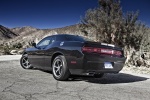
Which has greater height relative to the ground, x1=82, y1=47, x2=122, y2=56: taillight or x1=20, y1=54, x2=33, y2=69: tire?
x1=82, y1=47, x2=122, y2=56: taillight

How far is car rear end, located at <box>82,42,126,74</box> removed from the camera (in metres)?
6.25

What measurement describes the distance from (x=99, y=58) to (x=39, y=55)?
2431 millimetres

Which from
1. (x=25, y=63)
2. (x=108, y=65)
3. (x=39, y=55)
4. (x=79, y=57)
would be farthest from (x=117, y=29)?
(x=79, y=57)

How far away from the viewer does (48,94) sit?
5.01 metres

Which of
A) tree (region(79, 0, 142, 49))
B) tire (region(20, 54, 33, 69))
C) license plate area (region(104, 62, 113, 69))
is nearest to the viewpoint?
license plate area (region(104, 62, 113, 69))

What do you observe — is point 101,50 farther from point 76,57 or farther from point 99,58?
point 76,57

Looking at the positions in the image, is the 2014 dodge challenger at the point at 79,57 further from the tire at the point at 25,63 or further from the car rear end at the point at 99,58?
the tire at the point at 25,63

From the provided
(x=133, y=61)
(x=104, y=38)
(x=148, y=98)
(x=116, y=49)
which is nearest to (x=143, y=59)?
(x=133, y=61)

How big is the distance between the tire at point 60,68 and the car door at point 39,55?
851mm

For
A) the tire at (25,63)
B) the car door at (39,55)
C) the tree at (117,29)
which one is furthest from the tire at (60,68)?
the tree at (117,29)

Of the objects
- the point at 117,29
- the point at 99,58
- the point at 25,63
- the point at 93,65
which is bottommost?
the point at 25,63

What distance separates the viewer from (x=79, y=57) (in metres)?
6.25

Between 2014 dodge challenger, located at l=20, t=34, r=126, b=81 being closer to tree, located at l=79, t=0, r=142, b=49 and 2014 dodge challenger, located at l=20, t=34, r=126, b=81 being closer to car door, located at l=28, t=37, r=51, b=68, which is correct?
car door, located at l=28, t=37, r=51, b=68

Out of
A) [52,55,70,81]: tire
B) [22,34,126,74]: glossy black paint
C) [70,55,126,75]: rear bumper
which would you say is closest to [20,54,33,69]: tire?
[22,34,126,74]: glossy black paint
